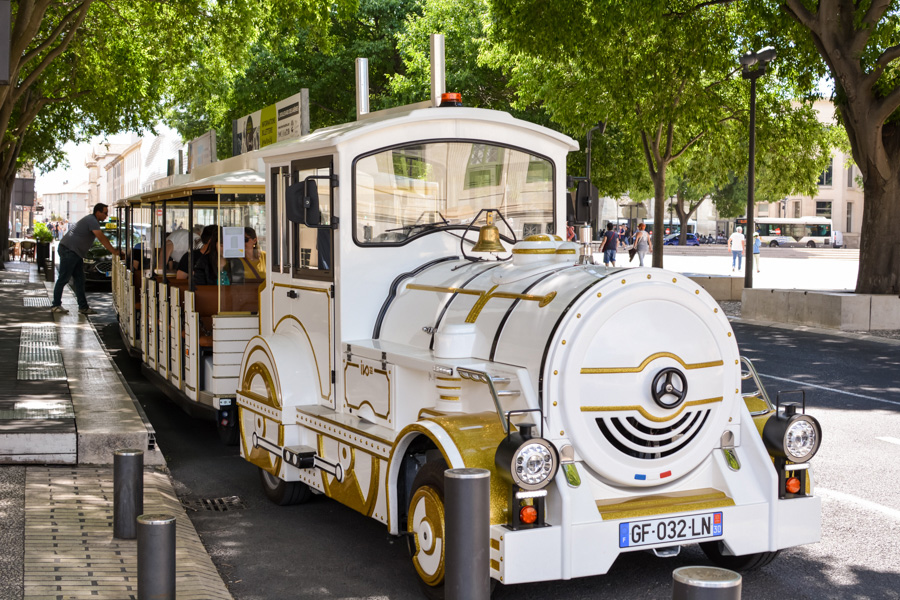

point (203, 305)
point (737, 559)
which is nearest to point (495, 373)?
point (737, 559)

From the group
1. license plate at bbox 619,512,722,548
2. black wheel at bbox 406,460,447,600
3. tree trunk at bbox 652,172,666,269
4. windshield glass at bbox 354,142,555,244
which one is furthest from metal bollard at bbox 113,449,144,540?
tree trunk at bbox 652,172,666,269

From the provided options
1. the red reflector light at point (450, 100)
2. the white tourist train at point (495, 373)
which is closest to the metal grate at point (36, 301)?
the white tourist train at point (495, 373)

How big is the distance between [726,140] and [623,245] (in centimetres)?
3834

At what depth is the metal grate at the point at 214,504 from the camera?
6.74 m

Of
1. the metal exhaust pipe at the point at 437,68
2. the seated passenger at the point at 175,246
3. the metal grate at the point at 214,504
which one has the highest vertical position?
the metal exhaust pipe at the point at 437,68

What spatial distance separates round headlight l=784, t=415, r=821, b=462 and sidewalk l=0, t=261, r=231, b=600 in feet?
9.04

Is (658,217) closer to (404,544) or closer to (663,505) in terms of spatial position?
(404,544)

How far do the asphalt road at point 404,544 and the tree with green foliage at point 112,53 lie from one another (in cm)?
999

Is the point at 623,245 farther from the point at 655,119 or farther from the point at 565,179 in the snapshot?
the point at 565,179

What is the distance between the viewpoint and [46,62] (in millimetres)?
18453

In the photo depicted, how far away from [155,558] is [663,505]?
2.22 meters

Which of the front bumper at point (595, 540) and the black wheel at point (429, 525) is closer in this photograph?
the front bumper at point (595, 540)

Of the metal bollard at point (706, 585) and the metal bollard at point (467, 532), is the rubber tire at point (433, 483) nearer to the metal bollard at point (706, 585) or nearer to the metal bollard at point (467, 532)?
the metal bollard at point (467, 532)

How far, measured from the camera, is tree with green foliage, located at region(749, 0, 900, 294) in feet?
53.5
